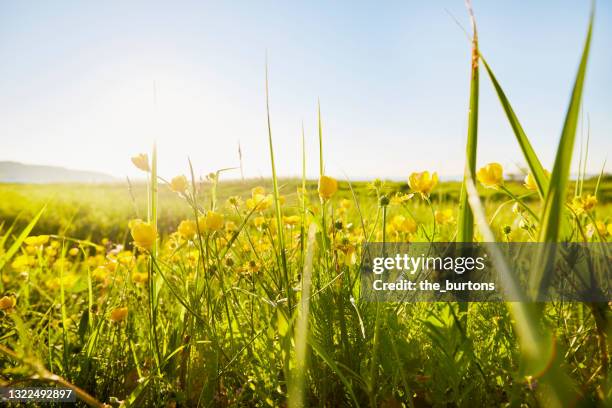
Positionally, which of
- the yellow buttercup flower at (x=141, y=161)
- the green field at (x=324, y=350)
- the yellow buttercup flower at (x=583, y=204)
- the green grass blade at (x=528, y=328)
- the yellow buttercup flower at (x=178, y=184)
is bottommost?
the green field at (x=324, y=350)

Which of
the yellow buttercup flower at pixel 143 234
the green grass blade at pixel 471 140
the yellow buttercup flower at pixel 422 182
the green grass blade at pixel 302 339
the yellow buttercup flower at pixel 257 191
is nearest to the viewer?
the green grass blade at pixel 302 339

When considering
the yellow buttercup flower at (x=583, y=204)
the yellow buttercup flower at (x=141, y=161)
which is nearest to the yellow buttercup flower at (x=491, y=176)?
the yellow buttercup flower at (x=583, y=204)

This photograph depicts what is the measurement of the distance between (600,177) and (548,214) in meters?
0.93

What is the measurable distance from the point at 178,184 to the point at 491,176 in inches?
34.0

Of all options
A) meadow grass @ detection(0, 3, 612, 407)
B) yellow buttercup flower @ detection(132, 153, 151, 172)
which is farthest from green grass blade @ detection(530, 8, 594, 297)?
yellow buttercup flower @ detection(132, 153, 151, 172)

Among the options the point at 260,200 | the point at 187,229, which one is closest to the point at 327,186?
the point at 260,200

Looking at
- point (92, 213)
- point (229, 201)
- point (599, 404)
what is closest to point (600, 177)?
point (599, 404)

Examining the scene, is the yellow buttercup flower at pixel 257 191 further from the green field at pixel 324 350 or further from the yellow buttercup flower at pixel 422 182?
the yellow buttercup flower at pixel 422 182

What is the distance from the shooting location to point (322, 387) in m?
0.97

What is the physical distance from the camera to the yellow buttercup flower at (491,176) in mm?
1163

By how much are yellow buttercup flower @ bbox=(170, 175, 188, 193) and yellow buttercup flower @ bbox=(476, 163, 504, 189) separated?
2.65ft

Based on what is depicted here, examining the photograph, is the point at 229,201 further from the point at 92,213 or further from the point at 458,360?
the point at 92,213

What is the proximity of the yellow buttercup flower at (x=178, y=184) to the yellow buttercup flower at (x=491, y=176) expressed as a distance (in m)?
0.81

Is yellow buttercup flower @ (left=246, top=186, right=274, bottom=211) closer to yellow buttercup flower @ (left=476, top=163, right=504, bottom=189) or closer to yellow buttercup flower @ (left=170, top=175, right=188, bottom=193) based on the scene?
yellow buttercup flower @ (left=170, top=175, right=188, bottom=193)
